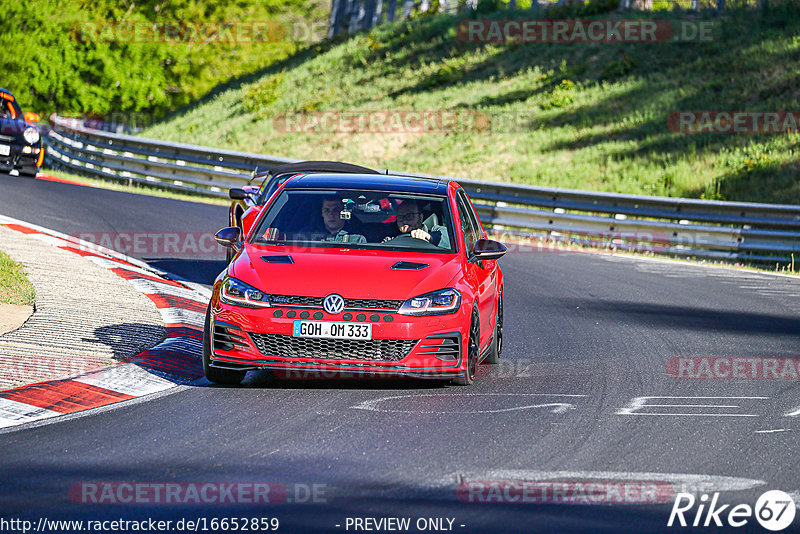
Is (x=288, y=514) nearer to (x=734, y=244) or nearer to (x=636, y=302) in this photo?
(x=636, y=302)

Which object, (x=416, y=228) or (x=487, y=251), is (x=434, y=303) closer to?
(x=487, y=251)

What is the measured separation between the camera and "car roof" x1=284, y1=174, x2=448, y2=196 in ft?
32.7

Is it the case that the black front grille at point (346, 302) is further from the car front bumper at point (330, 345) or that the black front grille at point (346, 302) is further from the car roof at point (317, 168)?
the car roof at point (317, 168)

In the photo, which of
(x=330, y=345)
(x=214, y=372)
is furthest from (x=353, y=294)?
(x=214, y=372)

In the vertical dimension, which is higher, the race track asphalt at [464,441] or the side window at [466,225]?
the side window at [466,225]

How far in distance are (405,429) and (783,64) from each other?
31462 millimetres

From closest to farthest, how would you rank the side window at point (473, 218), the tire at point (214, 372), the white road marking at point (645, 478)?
the white road marking at point (645, 478) < the tire at point (214, 372) < the side window at point (473, 218)

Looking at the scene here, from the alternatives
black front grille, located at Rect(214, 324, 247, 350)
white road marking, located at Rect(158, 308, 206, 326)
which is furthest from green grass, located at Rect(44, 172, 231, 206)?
black front grille, located at Rect(214, 324, 247, 350)

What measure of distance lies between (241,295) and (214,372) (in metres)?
0.62

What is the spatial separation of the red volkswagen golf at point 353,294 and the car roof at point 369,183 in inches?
3.0

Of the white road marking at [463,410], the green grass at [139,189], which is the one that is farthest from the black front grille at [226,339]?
the green grass at [139,189]

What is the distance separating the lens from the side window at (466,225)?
983 centimetres

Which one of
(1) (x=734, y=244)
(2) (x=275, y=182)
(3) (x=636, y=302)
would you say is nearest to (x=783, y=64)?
(1) (x=734, y=244)

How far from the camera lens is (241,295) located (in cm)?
857
